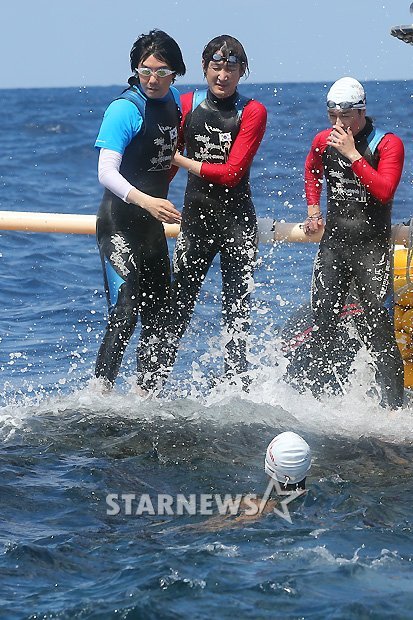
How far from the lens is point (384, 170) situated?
683cm

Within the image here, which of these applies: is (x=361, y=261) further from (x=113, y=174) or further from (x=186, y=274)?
(x=113, y=174)

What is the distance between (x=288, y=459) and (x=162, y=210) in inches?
68.0

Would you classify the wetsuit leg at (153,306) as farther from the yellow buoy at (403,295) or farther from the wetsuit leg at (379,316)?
the yellow buoy at (403,295)

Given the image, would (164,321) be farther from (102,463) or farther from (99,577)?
(99,577)

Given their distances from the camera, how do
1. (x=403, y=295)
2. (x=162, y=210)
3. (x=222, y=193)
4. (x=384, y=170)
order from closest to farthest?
(x=162, y=210)
(x=384, y=170)
(x=222, y=193)
(x=403, y=295)

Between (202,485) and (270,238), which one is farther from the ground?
→ (270,238)

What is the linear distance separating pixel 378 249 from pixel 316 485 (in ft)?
5.97

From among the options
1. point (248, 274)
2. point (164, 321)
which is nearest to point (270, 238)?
point (248, 274)

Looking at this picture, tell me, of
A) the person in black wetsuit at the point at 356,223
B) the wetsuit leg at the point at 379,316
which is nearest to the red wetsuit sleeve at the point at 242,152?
the person in black wetsuit at the point at 356,223

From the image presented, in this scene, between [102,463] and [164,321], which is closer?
[102,463]

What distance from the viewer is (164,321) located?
7.40m

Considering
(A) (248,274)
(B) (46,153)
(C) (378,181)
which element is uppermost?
(C) (378,181)

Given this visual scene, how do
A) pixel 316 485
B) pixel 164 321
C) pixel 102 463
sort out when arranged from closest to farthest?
pixel 316 485, pixel 102 463, pixel 164 321

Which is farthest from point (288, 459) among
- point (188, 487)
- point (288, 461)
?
point (188, 487)
